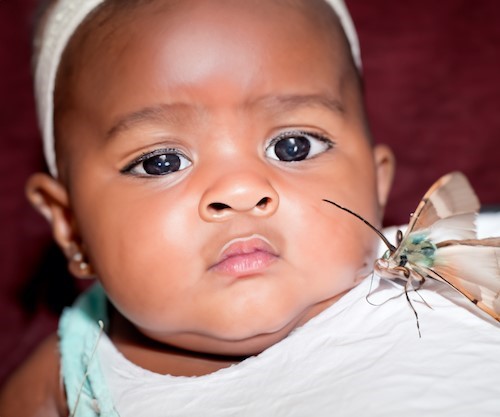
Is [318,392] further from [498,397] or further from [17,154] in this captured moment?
[17,154]

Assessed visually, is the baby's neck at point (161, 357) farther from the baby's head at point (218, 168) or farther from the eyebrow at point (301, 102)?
the eyebrow at point (301, 102)

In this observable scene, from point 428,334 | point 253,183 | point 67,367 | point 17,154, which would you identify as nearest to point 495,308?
point 428,334

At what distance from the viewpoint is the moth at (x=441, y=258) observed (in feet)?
2.76

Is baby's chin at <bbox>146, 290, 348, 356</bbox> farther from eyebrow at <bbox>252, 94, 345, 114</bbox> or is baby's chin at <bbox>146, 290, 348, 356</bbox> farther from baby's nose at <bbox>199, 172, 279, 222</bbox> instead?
eyebrow at <bbox>252, 94, 345, 114</bbox>

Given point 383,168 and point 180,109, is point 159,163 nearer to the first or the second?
point 180,109

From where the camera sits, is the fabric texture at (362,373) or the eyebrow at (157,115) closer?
the fabric texture at (362,373)

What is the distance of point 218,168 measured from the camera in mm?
916

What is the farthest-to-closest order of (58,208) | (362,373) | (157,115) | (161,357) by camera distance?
(58,208), (161,357), (157,115), (362,373)

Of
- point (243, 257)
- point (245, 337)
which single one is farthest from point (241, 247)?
point (245, 337)

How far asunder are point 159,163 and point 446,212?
37cm

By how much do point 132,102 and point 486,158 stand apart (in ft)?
2.80

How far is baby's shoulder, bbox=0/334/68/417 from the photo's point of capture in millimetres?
1205

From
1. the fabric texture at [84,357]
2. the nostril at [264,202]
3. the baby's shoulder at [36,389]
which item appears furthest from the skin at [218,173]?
the baby's shoulder at [36,389]

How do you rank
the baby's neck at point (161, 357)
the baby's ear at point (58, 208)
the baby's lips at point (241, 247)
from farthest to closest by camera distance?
the baby's ear at point (58, 208) < the baby's neck at point (161, 357) < the baby's lips at point (241, 247)
